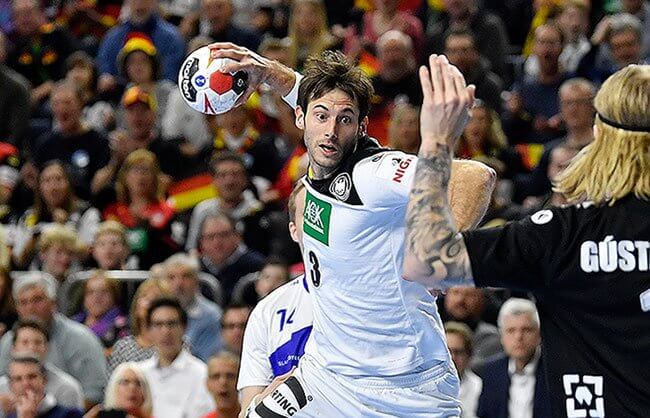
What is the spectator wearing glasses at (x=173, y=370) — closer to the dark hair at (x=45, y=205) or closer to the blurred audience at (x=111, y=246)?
the blurred audience at (x=111, y=246)

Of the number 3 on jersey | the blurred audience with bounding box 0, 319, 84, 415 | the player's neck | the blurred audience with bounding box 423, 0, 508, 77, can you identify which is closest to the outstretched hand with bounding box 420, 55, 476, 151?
the player's neck

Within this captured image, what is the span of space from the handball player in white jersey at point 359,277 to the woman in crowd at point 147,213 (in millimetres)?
7184

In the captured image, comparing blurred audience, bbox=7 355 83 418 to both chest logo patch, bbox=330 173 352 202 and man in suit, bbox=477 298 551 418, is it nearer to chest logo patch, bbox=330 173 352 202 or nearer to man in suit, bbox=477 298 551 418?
man in suit, bbox=477 298 551 418

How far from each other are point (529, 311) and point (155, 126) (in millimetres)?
5524

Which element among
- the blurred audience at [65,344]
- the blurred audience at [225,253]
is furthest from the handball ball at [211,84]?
the blurred audience at [225,253]

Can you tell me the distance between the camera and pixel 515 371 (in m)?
11.1

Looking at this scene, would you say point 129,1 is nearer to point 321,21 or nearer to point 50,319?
point 321,21

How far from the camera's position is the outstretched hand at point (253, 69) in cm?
701

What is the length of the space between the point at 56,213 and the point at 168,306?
308cm

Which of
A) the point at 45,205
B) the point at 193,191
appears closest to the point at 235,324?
the point at 193,191

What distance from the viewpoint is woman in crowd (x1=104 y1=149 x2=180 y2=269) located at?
13805mm

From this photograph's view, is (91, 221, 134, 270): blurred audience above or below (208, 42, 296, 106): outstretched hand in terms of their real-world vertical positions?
below

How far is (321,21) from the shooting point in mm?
15375

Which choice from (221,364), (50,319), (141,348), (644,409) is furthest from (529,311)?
(644,409)
